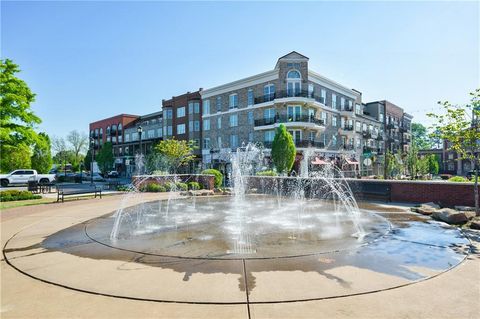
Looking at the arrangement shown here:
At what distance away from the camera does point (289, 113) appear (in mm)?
38906

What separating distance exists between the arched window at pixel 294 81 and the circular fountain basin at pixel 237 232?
27163 millimetres

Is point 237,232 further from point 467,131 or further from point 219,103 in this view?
point 219,103

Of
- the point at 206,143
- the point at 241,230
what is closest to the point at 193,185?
the point at 241,230

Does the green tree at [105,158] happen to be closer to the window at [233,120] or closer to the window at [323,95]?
the window at [233,120]

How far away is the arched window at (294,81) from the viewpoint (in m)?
38.3

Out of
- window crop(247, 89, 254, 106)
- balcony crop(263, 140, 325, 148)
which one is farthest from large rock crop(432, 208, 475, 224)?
window crop(247, 89, 254, 106)

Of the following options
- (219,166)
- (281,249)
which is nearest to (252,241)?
(281,249)

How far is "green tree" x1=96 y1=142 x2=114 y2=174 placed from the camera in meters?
63.9

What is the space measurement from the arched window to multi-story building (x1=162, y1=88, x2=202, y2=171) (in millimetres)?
17173

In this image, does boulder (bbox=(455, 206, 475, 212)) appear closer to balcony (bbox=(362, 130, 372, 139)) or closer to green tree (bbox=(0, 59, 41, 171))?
green tree (bbox=(0, 59, 41, 171))

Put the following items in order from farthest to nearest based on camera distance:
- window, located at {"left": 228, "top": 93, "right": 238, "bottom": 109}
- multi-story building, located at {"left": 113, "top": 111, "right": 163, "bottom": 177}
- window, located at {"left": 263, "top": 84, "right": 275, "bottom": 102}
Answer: multi-story building, located at {"left": 113, "top": 111, "right": 163, "bottom": 177}
window, located at {"left": 228, "top": 93, "right": 238, "bottom": 109}
window, located at {"left": 263, "top": 84, "right": 275, "bottom": 102}

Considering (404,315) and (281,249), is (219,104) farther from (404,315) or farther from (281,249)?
(404,315)

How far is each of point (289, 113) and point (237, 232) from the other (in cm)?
3162

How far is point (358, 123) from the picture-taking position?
2007 inches
